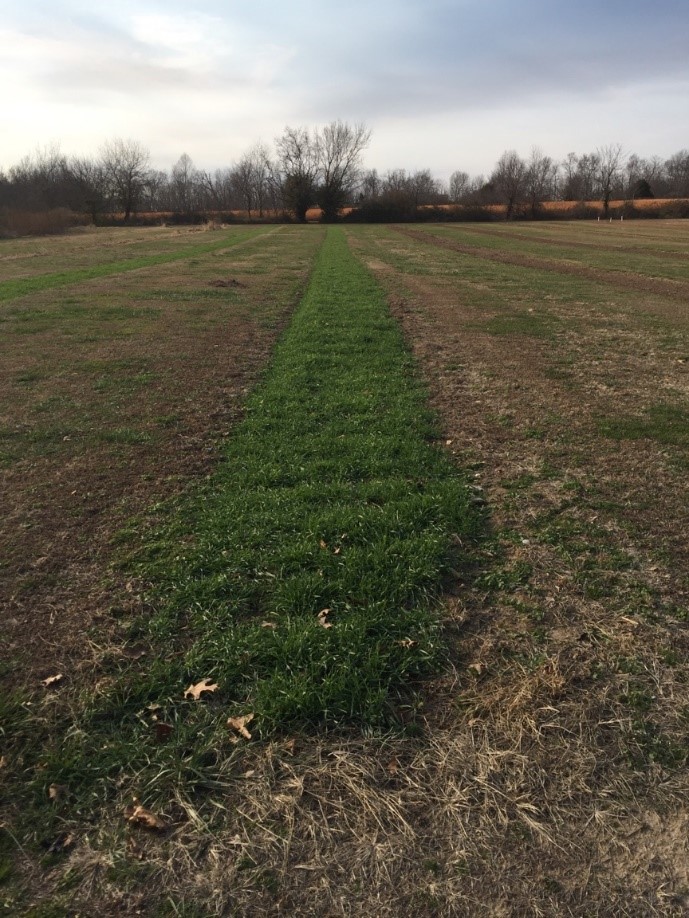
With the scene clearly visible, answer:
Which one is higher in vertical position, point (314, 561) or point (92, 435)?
point (92, 435)

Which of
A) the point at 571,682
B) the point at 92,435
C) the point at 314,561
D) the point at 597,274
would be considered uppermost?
the point at 597,274

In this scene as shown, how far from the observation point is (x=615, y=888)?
6.61 feet

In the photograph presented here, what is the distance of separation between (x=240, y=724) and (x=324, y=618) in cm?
83

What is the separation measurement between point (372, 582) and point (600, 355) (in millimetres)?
7981

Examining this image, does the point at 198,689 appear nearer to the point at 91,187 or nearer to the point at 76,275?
the point at 76,275

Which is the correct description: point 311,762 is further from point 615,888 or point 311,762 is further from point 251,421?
point 251,421

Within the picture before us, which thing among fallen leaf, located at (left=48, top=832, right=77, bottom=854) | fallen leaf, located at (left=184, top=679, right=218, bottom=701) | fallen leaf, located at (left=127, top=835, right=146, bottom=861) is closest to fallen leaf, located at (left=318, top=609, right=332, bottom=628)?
fallen leaf, located at (left=184, top=679, right=218, bottom=701)

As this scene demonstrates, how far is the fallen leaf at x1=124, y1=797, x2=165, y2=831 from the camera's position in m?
2.21

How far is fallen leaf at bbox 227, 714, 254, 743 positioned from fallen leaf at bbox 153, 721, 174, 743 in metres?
0.27

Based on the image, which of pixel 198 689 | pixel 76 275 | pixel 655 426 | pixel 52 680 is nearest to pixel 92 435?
pixel 52 680

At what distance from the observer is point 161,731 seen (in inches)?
103

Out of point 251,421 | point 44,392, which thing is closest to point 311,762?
point 251,421

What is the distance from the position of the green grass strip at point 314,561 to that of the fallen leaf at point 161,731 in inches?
10.5

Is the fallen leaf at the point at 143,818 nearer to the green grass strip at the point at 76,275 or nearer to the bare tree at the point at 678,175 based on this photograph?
the green grass strip at the point at 76,275
